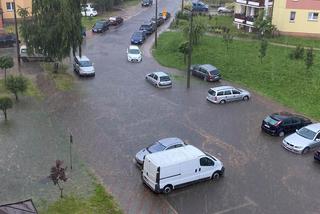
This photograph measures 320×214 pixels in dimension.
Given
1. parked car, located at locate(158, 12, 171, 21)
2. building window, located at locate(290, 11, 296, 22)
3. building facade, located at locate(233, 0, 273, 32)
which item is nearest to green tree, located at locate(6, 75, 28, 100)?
building facade, located at locate(233, 0, 273, 32)

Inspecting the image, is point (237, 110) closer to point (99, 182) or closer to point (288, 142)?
point (288, 142)

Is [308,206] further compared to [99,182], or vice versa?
[99,182]

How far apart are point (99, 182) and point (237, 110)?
1435 centimetres

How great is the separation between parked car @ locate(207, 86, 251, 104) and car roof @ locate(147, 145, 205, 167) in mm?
11987

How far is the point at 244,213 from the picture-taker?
68.1ft

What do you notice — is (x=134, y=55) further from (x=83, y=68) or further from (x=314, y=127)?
(x=314, y=127)

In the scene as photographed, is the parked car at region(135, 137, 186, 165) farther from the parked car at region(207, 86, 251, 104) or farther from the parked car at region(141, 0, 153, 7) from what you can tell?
the parked car at region(141, 0, 153, 7)

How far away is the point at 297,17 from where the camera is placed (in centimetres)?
5475

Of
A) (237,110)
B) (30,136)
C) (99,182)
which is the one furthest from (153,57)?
(99,182)

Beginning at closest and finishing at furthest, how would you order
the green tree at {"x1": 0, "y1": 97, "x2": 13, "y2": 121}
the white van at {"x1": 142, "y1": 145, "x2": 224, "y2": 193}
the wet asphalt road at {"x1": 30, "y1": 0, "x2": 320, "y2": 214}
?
the white van at {"x1": 142, "y1": 145, "x2": 224, "y2": 193}
the wet asphalt road at {"x1": 30, "y1": 0, "x2": 320, "y2": 214}
the green tree at {"x1": 0, "y1": 97, "x2": 13, "y2": 121}

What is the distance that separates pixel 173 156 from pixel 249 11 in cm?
4116

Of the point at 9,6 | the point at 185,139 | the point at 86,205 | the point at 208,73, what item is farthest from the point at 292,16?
the point at 86,205

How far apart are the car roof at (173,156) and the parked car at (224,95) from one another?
12.0m

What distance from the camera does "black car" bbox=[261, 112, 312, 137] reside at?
29.0m
